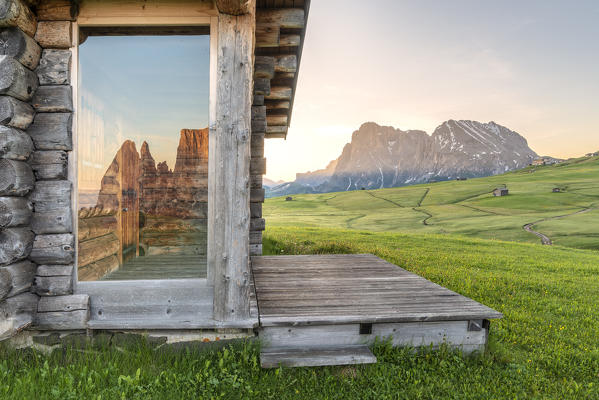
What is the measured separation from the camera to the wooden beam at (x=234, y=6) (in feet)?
9.56

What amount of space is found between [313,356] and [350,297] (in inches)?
42.9

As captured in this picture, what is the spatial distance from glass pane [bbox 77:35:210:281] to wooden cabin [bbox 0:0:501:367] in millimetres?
22

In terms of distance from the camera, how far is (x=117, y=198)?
156 inches

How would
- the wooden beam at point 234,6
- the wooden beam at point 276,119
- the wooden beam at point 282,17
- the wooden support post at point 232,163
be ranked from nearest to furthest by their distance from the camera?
the wooden beam at point 234,6, the wooden support post at point 232,163, the wooden beam at point 282,17, the wooden beam at point 276,119

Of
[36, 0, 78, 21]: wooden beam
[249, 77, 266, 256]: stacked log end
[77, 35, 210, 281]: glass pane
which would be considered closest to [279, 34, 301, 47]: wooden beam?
[249, 77, 266, 256]: stacked log end

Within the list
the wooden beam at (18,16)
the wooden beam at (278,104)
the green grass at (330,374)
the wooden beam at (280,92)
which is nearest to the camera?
the green grass at (330,374)

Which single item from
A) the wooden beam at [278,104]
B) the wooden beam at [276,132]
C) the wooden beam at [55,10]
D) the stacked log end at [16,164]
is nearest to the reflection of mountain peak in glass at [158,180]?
the stacked log end at [16,164]

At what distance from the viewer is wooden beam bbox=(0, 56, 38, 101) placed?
2.81 m

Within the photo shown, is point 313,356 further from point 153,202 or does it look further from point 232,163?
point 153,202

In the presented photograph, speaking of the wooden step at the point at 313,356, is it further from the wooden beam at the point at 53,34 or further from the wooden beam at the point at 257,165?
the wooden beam at the point at 257,165

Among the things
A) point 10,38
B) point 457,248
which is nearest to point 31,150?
point 10,38

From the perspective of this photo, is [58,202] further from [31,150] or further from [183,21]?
[183,21]

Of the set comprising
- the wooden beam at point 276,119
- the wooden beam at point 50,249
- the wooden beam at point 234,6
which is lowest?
the wooden beam at point 50,249

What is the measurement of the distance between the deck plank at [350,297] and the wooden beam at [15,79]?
3.10 metres
